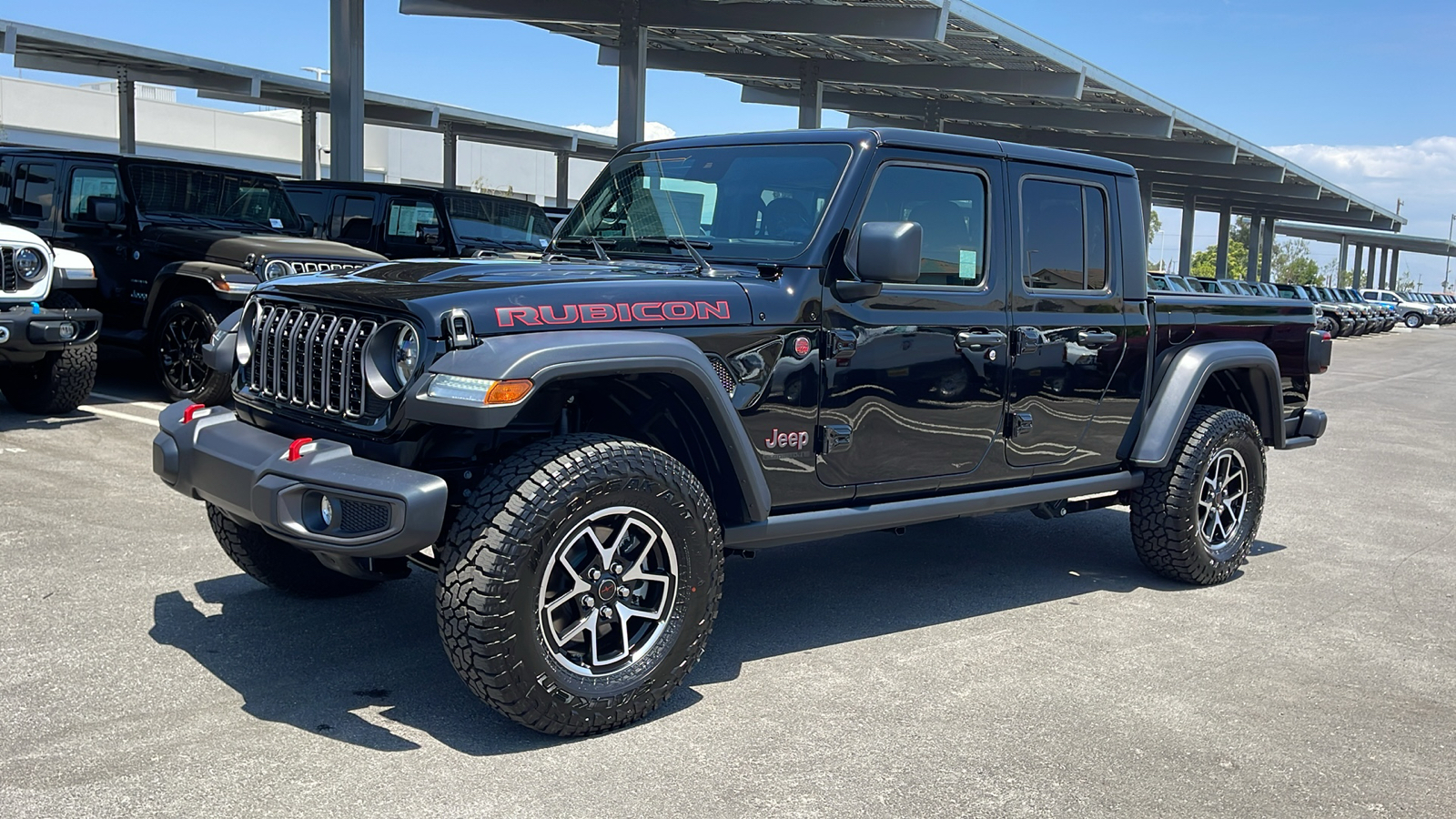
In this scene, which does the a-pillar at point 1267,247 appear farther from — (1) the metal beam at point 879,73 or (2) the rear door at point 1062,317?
(2) the rear door at point 1062,317

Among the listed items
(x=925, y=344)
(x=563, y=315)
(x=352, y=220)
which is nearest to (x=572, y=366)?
(x=563, y=315)

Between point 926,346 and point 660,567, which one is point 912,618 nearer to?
point 926,346

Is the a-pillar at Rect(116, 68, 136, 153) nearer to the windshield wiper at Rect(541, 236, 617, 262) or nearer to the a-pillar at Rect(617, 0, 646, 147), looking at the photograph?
the a-pillar at Rect(617, 0, 646, 147)

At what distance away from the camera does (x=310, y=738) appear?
A: 3748 millimetres

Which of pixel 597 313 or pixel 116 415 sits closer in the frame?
pixel 597 313

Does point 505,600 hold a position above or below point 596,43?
below

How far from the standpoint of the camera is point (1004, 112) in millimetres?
31078

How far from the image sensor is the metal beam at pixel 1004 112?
30.0m

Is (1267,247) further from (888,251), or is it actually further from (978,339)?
(888,251)

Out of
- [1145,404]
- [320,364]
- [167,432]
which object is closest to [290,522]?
[320,364]

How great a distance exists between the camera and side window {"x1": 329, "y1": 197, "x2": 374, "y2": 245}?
1327cm

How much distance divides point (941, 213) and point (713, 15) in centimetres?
1604

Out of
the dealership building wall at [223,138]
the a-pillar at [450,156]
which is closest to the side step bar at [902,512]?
the a-pillar at [450,156]

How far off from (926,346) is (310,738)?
260cm
